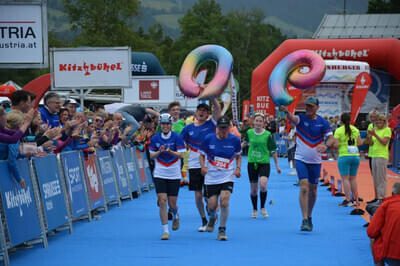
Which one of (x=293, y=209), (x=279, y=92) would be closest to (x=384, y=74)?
(x=293, y=209)

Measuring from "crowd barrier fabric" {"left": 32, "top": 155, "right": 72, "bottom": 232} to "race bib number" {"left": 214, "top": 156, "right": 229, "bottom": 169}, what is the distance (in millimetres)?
2499

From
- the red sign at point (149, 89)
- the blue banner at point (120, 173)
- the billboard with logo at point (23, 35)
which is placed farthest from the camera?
the red sign at point (149, 89)

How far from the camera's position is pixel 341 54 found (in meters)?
39.8

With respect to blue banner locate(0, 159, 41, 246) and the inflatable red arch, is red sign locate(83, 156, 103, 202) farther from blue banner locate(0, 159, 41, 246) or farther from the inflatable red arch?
the inflatable red arch

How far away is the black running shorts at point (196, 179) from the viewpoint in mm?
11250

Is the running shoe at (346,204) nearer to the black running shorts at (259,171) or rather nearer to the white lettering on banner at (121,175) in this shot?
the black running shorts at (259,171)

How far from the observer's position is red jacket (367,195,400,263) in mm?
5805

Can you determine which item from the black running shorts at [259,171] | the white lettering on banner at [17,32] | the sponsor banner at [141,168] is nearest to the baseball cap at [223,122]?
the black running shorts at [259,171]

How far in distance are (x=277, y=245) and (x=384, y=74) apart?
32936 mm

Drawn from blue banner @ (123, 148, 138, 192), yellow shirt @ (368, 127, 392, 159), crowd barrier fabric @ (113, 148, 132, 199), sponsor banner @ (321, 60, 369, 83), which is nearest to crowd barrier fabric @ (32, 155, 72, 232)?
crowd barrier fabric @ (113, 148, 132, 199)

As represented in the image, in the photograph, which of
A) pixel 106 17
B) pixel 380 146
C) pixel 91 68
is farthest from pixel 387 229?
pixel 106 17

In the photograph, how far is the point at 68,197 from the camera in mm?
11172

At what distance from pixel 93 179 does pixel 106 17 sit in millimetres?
57570

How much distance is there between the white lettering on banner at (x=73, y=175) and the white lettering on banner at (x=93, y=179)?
2.59ft
